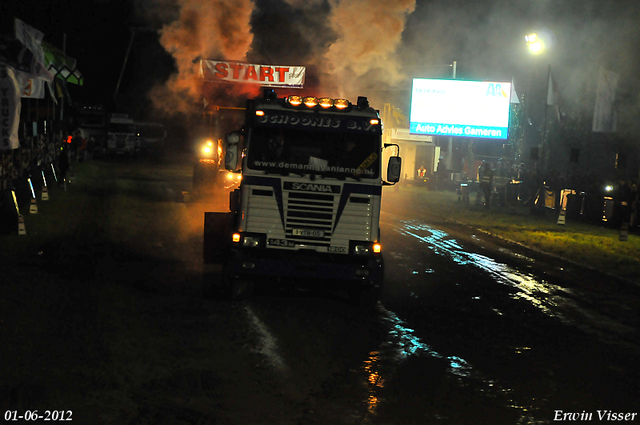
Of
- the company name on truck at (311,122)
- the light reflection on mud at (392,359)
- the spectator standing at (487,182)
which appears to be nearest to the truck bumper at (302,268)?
the light reflection on mud at (392,359)

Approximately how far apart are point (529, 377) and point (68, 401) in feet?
14.9

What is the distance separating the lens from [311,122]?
30.0ft

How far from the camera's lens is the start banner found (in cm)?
2133

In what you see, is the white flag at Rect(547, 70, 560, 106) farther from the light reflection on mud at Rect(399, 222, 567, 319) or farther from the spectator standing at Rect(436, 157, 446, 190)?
the light reflection on mud at Rect(399, 222, 567, 319)

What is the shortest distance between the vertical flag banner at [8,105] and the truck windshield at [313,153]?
8.19 metres

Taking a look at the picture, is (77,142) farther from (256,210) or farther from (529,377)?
(529,377)

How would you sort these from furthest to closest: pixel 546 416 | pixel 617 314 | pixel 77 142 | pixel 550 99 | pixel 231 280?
pixel 550 99, pixel 77 142, pixel 617 314, pixel 231 280, pixel 546 416

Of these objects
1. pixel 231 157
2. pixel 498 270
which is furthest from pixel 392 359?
pixel 498 270

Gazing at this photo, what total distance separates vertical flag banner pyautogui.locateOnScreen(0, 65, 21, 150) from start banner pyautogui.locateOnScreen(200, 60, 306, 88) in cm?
732

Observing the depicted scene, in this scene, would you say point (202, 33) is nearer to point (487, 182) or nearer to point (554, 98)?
point (487, 182)

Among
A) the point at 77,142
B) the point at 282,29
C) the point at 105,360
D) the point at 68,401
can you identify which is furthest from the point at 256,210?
the point at 282,29

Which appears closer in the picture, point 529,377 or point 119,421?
point 119,421

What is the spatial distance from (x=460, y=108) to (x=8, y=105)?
2512cm

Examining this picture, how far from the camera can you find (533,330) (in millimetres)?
8625
